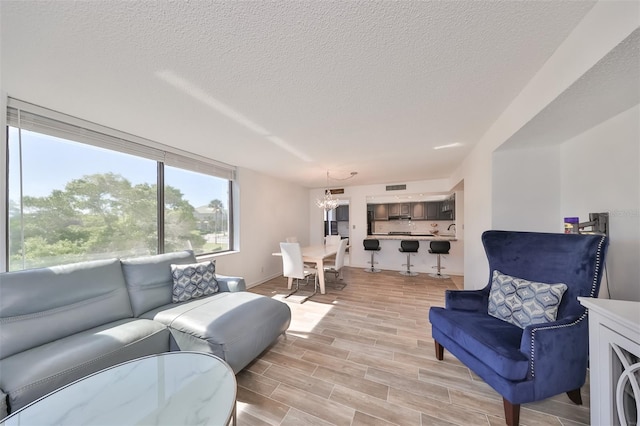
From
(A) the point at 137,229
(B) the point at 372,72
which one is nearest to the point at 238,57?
(B) the point at 372,72

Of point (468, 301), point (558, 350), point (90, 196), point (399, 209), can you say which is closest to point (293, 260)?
point (468, 301)

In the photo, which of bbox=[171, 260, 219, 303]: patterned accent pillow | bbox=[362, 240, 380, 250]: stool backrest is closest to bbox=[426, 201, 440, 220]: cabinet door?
bbox=[362, 240, 380, 250]: stool backrest

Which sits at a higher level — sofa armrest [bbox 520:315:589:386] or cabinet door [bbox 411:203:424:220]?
cabinet door [bbox 411:203:424:220]

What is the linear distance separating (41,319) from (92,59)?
1.84m

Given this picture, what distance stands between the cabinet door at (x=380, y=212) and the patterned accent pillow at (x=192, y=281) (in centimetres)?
572

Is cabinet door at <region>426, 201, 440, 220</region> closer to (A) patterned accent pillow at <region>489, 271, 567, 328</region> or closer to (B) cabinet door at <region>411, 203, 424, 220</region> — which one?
(B) cabinet door at <region>411, 203, 424, 220</region>

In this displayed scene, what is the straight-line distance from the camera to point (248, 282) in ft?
13.5

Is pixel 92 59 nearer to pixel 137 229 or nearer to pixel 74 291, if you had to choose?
pixel 74 291

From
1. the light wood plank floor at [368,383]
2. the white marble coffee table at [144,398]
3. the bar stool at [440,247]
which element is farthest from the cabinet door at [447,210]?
the white marble coffee table at [144,398]

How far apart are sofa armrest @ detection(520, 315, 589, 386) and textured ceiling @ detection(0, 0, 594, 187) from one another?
1.71 m

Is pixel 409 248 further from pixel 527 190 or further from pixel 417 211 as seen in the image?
pixel 527 190

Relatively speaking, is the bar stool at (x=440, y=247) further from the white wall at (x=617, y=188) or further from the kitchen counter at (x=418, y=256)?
the white wall at (x=617, y=188)

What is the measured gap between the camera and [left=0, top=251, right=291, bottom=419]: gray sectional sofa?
1.27 meters

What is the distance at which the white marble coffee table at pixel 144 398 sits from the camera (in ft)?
3.08
